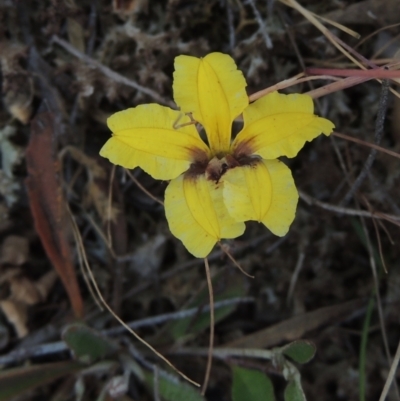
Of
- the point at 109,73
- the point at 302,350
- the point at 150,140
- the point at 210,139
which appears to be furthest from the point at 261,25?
the point at 302,350

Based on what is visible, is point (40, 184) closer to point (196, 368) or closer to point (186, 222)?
point (186, 222)

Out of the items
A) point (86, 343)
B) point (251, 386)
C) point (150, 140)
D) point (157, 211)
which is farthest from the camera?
point (157, 211)

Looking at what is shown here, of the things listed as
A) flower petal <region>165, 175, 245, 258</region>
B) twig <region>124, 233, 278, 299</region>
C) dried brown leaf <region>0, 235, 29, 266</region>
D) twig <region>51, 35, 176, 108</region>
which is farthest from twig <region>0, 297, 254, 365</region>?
twig <region>51, 35, 176, 108</region>

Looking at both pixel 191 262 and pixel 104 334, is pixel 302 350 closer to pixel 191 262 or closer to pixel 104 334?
pixel 191 262

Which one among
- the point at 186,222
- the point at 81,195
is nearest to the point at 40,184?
the point at 81,195

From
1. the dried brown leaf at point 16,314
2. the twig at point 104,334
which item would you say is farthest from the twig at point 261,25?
the dried brown leaf at point 16,314

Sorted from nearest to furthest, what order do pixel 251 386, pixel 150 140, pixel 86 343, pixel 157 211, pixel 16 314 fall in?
pixel 150 140 → pixel 251 386 → pixel 86 343 → pixel 16 314 → pixel 157 211

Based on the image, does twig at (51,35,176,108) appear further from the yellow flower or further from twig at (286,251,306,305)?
twig at (286,251,306,305)
